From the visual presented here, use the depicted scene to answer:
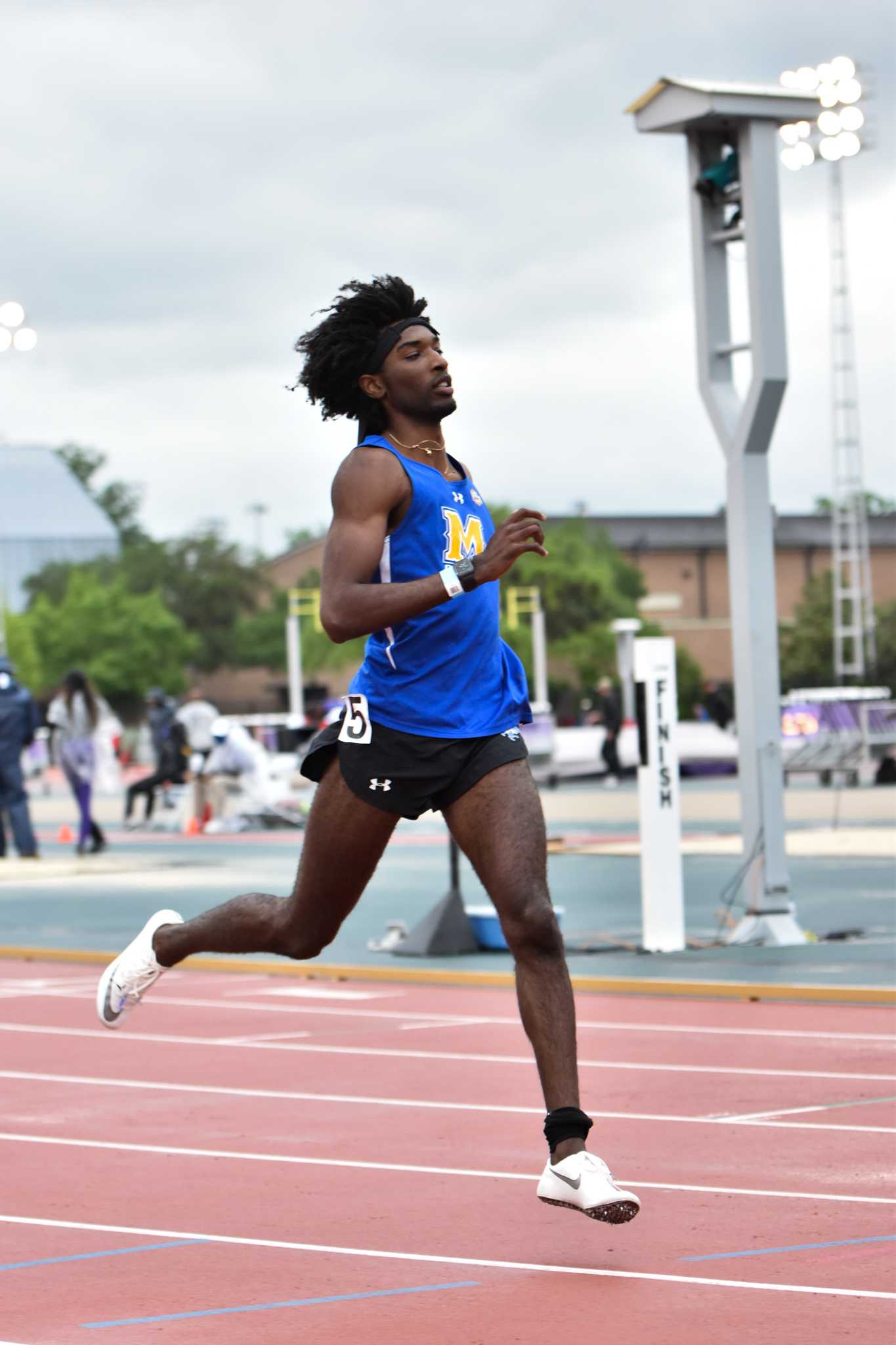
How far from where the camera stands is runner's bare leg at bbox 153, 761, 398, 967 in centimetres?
589

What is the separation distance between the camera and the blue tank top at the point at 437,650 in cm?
582

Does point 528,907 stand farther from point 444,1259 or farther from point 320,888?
point 444,1259

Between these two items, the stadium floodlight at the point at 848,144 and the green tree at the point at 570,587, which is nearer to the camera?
the stadium floodlight at the point at 848,144

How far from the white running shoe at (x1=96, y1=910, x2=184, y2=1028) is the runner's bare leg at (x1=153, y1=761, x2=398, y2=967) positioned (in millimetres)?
378

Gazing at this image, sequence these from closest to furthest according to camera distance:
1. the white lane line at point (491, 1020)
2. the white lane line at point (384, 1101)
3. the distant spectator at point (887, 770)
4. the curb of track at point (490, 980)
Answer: the white lane line at point (384, 1101)
the white lane line at point (491, 1020)
the curb of track at point (490, 980)
the distant spectator at point (887, 770)

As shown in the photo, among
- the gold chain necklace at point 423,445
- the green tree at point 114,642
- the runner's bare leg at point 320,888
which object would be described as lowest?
the runner's bare leg at point 320,888

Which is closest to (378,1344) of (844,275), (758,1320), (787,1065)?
(758,1320)

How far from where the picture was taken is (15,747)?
21250mm

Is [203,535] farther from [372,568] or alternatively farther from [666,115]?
[372,568]

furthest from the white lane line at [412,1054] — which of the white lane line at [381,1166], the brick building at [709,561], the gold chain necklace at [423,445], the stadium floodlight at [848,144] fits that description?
the brick building at [709,561]

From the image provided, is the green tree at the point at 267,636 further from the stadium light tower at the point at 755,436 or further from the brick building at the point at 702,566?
the stadium light tower at the point at 755,436

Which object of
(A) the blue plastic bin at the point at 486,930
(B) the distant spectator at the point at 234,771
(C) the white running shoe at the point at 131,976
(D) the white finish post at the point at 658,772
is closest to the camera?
(C) the white running shoe at the point at 131,976

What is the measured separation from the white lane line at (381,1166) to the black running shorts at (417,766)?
1.36m

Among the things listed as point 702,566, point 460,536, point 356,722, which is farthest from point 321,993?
point 702,566
